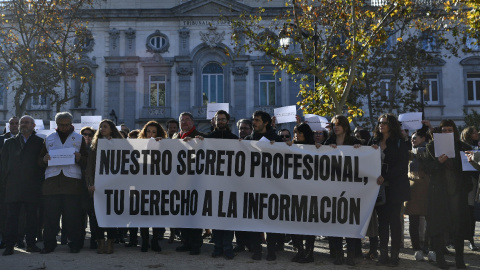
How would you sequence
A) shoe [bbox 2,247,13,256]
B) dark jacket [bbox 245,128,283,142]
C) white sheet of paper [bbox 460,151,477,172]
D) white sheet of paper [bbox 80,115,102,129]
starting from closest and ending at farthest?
white sheet of paper [bbox 460,151,477,172], shoe [bbox 2,247,13,256], dark jacket [bbox 245,128,283,142], white sheet of paper [bbox 80,115,102,129]

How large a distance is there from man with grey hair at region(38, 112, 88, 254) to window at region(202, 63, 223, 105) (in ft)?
83.9

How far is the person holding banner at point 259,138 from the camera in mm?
8016

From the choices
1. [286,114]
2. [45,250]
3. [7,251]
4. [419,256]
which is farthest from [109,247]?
[286,114]

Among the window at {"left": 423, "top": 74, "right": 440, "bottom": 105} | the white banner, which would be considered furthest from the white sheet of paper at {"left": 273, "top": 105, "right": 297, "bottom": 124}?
the window at {"left": 423, "top": 74, "right": 440, "bottom": 105}

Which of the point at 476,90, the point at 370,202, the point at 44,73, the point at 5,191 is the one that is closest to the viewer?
the point at 370,202

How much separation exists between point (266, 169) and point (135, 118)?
87.9 feet

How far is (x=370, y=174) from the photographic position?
7.89m

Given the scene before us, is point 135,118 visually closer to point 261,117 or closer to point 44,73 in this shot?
point 44,73

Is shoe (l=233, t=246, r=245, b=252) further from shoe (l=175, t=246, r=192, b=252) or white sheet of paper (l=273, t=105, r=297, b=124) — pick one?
white sheet of paper (l=273, t=105, r=297, b=124)

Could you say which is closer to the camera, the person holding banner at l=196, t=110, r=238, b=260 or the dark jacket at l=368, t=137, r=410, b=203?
the dark jacket at l=368, t=137, r=410, b=203

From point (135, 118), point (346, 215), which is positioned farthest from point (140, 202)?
point (135, 118)

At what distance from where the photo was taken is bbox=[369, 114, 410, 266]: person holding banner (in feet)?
24.9

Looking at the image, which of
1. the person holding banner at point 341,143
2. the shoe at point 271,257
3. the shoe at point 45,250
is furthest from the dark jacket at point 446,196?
the shoe at point 45,250

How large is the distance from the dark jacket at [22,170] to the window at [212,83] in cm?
2538
